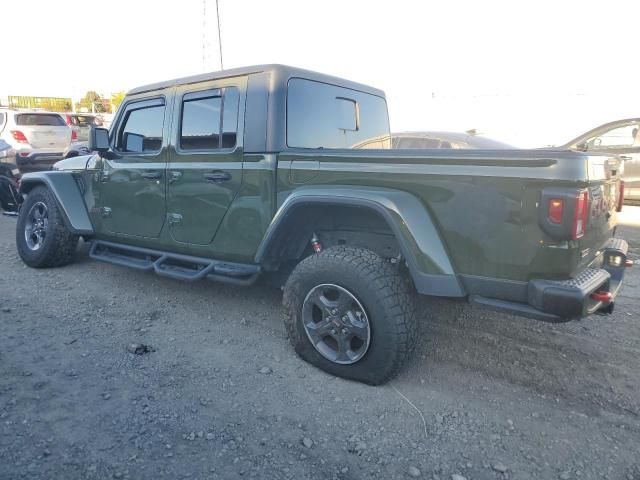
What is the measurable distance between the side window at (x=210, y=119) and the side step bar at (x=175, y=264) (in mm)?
888

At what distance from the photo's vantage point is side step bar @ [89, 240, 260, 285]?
361 centimetres

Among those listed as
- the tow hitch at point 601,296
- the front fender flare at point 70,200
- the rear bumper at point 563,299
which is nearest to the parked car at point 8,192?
the front fender flare at point 70,200

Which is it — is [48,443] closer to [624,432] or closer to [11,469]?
[11,469]

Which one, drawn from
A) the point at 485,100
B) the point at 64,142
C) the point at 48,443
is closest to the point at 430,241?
the point at 48,443

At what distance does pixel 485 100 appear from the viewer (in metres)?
18.4

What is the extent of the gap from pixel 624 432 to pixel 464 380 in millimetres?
857

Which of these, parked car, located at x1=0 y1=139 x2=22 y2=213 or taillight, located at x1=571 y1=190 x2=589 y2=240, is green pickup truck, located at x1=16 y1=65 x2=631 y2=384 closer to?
taillight, located at x1=571 y1=190 x2=589 y2=240

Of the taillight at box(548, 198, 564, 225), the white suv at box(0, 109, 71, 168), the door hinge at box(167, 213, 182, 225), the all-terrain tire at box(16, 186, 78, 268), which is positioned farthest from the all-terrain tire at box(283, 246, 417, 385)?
the white suv at box(0, 109, 71, 168)

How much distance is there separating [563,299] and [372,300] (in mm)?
968

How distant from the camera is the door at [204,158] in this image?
355 centimetres

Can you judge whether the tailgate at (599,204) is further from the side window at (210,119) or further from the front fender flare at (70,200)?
the front fender flare at (70,200)

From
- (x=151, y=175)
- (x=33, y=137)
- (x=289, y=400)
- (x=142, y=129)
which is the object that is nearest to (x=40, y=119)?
(x=33, y=137)

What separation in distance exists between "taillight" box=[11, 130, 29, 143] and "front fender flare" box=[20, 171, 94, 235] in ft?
26.4

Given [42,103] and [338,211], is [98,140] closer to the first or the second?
[338,211]
